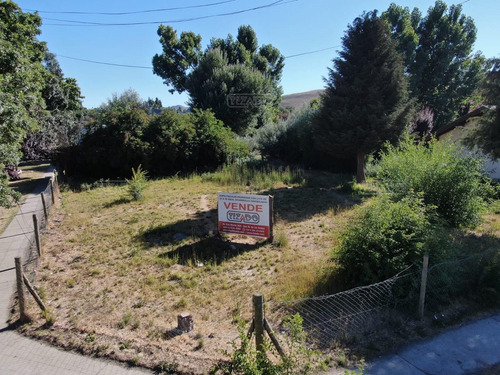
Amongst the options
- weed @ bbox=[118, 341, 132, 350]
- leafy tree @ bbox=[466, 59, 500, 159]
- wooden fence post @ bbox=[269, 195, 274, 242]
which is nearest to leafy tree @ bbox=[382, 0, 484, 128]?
leafy tree @ bbox=[466, 59, 500, 159]

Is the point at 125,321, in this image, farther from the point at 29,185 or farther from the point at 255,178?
the point at 29,185

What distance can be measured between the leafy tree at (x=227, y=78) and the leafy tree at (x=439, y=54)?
1220 cm

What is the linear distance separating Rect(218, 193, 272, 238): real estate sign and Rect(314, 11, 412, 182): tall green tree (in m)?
7.31

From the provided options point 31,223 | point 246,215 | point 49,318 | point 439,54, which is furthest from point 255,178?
point 439,54

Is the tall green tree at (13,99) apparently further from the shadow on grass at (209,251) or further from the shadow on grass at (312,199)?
the shadow on grass at (312,199)

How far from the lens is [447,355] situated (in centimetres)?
422

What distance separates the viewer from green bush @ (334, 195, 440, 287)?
5.34m

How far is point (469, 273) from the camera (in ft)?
18.7

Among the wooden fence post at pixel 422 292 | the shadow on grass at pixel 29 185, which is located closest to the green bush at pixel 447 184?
the wooden fence post at pixel 422 292

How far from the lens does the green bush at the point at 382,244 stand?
5.34m

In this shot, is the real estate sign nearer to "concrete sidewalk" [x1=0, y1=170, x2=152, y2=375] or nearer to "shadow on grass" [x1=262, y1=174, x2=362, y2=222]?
"shadow on grass" [x1=262, y1=174, x2=362, y2=222]

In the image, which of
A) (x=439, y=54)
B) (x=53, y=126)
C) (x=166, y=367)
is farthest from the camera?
(x=439, y=54)

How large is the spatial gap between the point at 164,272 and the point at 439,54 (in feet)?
99.8

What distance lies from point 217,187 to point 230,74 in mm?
16942
